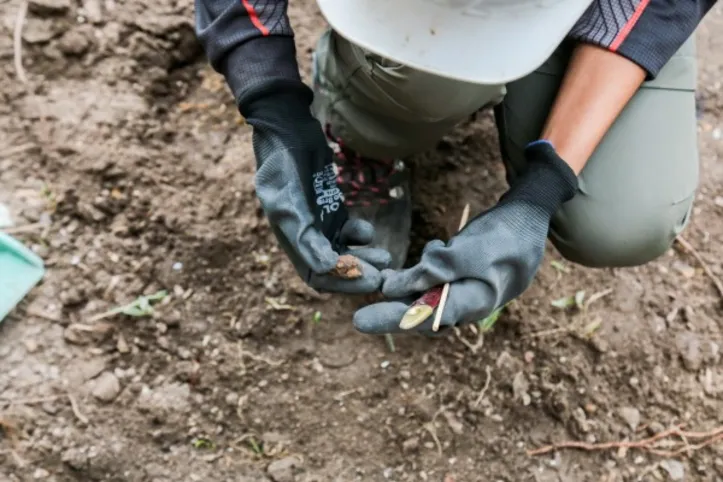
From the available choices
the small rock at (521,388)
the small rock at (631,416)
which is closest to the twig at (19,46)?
the small rock at (521,388)

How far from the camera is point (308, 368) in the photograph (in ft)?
4.41

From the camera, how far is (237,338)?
1.36 meters

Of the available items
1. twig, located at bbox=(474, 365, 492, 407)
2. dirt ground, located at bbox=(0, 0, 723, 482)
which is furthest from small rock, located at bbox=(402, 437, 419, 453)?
twig, located at bbox=(474, 365, 492, 407)

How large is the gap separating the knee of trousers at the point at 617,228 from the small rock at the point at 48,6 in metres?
1.05

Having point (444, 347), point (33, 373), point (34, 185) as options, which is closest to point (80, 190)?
point (34, 185)

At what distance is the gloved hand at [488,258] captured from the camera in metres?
1.05

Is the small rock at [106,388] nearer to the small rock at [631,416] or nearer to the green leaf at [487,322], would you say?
the green leaf at [487,322]

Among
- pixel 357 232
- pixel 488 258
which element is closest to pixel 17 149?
pixel 357 232

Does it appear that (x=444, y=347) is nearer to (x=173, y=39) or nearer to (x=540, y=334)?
(x=540, y=334)

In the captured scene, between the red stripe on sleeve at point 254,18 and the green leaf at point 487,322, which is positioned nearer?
the red stripe on sleeve at point 254,18

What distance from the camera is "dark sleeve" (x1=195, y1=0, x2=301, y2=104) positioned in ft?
3.70

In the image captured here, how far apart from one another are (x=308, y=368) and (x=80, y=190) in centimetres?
54

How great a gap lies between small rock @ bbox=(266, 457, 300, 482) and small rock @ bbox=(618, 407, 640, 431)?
0.58 meters

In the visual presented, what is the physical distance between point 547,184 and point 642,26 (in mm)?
276
